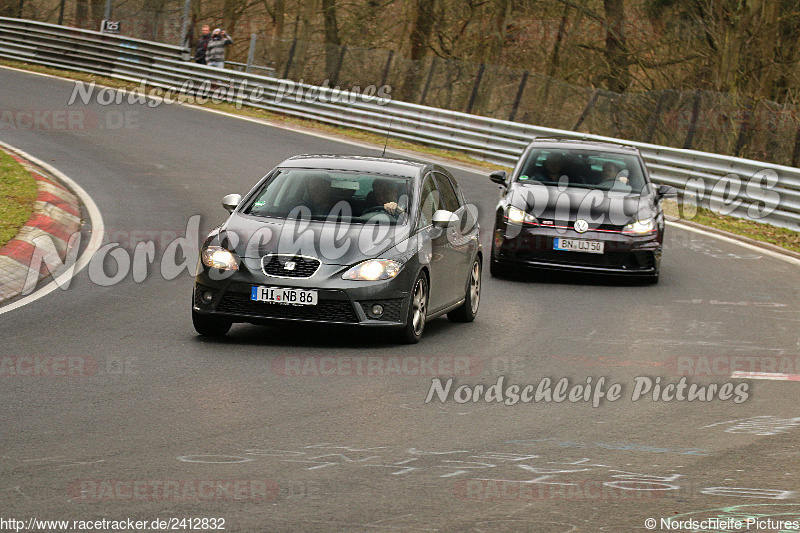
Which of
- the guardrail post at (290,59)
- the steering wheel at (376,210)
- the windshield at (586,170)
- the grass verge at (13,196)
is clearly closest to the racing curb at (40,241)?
the grass verge at (13,196)

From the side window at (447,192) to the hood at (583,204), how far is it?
112 inches

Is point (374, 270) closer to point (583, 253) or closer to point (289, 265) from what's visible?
point (289, 265)

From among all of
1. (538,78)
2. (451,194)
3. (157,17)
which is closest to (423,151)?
(538,78)

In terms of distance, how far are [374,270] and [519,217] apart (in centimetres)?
542

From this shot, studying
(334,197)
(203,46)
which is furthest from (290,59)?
(334,197)

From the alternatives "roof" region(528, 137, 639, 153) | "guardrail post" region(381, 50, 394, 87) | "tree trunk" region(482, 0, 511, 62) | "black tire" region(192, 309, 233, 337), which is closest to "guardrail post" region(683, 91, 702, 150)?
"guardrail post" region(381, 50, 394, 87)

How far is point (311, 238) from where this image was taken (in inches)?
407

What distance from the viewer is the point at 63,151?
80.3 ft

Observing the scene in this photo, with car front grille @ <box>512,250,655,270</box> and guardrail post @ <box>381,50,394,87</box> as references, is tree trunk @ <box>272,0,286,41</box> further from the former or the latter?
car front grille @ <box>512,250,655,270</box>

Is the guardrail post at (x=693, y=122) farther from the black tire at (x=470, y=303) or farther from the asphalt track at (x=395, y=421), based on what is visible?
the black tire at (x=470, y=303)

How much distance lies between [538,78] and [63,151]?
509 inches

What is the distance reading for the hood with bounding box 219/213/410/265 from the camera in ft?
33.4

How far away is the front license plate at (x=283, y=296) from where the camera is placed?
9984 mm

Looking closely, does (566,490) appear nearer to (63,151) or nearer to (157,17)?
(63,151)
